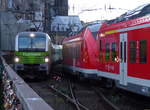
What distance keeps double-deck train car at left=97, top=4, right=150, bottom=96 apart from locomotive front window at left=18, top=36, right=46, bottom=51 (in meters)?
7.79

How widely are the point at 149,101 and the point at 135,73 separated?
6.78 ft

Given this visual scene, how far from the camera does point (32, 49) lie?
21891 millimetres

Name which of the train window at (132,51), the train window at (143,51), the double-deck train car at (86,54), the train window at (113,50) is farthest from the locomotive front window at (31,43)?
the train window at (143,51)

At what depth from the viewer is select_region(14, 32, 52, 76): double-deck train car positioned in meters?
21.6

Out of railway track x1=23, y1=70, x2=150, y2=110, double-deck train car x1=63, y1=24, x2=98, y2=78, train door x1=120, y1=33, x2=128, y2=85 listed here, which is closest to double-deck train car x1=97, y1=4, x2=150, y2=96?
train door x1=120, y1=33, x2=128, y2=85

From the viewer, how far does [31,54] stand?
21.8 m

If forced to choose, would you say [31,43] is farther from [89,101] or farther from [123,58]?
[123,58]

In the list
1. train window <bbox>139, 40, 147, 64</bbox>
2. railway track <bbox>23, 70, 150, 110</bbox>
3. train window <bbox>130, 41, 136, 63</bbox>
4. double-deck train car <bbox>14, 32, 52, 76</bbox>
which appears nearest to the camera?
train window <bbox>139, 40, 147, 64</bbox>

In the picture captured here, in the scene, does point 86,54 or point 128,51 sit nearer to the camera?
point 128,51

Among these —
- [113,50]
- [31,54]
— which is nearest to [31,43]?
→ [31,54]

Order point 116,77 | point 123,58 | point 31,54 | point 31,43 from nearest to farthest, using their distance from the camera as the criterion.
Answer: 1. point 123,58
2. point 116,77
3. point 31,54
4. point 31,43

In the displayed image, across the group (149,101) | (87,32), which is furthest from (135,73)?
(87,32)

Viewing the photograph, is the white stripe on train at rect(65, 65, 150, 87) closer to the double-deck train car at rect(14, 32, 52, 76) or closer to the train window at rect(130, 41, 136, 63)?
the train window at rect(130, 41, 136, 63)

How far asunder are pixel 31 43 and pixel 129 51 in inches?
434
